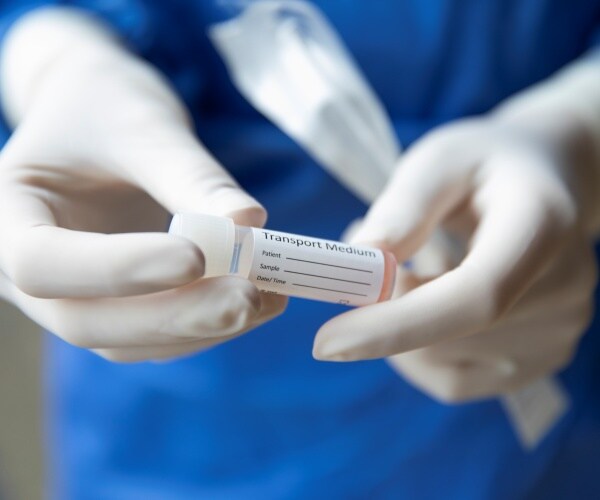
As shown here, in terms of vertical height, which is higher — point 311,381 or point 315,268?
point 315,268

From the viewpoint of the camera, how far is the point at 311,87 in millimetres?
533

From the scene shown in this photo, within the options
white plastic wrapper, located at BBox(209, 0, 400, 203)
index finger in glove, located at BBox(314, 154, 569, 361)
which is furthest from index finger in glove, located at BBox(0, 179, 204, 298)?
white plastic wrapper, located at BBox(209, 0, 400, 203)

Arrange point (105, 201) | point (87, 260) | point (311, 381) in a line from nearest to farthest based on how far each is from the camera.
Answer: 1. point (87, 260)
2. point (105, 201)
3. point (311, 381)

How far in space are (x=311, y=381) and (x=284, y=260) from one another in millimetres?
268

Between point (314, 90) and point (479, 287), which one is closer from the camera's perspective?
point (479, 287)

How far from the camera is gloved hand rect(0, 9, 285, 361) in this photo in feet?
1.13

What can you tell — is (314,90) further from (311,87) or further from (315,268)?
(315,268)

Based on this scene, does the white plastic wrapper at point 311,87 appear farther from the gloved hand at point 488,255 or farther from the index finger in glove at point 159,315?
the index finger in glove at point 159,315

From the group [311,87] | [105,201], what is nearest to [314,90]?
[311,87]

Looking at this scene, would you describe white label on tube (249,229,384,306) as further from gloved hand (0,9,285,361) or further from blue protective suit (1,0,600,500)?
blue protective suit (1,0,600,500)

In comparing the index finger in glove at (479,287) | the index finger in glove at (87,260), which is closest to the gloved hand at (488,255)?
the index finger in glove at (479,287)

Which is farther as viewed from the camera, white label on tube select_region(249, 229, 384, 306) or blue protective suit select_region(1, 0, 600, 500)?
blue protective suit select_region(1, 0, 600, 500)

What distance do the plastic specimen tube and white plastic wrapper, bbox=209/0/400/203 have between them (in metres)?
0.15

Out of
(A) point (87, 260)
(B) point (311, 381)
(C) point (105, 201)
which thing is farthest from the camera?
(B) point (311, 381)
